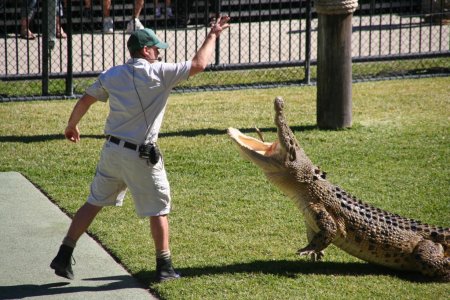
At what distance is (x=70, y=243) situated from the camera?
5.66 meters

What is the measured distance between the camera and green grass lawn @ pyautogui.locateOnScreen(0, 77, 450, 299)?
576cm

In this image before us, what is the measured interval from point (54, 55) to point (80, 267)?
27.9 feet

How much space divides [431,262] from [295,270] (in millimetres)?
882

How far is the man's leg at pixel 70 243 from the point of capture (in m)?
5.61

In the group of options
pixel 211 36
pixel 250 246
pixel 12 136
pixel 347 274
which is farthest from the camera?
pixel 12 136

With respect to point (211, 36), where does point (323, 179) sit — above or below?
below

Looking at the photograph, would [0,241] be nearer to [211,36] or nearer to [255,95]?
[211,36]

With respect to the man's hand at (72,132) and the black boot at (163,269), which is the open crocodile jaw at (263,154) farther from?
the man's hand at (72,132)

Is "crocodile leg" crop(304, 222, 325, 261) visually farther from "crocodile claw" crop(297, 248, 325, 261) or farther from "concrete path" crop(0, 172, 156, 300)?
"concrete path" crop(0, 172, 156, 300)

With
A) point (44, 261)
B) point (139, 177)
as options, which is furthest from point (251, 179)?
point (139, 177)

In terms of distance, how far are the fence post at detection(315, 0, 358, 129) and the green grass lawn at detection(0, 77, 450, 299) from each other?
8.9 inches

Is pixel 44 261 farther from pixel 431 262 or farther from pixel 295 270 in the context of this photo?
pixel 431 262

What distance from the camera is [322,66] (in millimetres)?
10102

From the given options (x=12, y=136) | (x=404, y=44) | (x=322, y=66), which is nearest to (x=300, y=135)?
(x=322, y=66)
